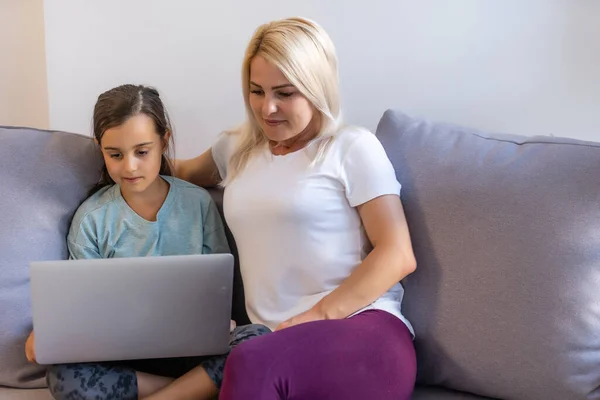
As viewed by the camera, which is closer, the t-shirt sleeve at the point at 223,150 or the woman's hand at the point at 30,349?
the woman's hand at the point at 30,349

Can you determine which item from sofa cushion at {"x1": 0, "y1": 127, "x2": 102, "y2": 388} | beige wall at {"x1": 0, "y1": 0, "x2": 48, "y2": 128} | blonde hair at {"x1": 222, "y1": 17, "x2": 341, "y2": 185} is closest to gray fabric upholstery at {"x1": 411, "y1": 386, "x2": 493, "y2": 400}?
blonde hair at {"x1": 222, "y1": 17, "x2": 341, "y2": 185}

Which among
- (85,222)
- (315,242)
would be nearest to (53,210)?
(85,222)

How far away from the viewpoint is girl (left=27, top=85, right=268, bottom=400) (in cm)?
132

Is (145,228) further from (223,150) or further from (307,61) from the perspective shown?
(307,61)

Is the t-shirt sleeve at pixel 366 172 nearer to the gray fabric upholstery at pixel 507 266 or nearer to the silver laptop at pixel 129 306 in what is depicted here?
the gray fabric upholstery at pixel 507 266

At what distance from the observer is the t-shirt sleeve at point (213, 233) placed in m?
1.54

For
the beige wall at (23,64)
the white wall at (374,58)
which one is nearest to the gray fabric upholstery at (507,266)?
the white wall at (374,58)

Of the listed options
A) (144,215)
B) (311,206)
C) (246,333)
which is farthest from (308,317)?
(144,215)

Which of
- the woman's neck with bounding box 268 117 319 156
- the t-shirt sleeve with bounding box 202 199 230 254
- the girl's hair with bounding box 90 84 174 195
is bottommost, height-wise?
the t-shirt sleeve with bounding box 202 199 230 254

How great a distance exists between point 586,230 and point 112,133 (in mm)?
996

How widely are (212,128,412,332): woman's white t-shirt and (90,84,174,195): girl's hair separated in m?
0.28

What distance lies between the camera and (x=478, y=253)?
129cm

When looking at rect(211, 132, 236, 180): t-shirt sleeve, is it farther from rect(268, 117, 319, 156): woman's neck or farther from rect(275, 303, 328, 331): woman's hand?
rect(275, 303, 328, 331): woman's hand

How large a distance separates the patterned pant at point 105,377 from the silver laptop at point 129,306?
0.29 ft
